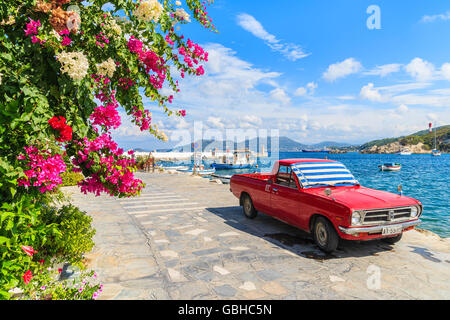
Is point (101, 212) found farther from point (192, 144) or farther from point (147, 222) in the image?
point (192, 144)

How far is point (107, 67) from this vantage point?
3348 mm

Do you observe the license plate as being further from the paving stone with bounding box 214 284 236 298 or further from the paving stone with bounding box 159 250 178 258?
the paving stone with bounding box 159 250 178 258

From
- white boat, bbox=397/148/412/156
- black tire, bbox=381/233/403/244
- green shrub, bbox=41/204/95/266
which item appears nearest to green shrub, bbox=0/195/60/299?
green shrub, bbox=41/204/95/266

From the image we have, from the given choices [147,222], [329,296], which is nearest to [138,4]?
[329,296]

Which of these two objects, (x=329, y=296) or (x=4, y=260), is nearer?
(x=4, y=260)

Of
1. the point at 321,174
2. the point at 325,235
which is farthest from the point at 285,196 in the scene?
the point at 325,235

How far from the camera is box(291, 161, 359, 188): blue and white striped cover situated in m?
6.43

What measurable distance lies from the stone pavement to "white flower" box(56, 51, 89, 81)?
2971mm

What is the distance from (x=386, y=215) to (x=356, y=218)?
2.49 ft

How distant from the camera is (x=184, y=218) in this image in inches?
336

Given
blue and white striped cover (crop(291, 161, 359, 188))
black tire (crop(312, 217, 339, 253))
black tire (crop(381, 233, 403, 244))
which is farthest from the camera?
blue and white striped cover (crop(291, 161, 359, 188))

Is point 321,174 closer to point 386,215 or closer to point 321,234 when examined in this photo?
point 321,234

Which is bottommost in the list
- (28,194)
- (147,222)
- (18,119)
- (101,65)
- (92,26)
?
(147,222)

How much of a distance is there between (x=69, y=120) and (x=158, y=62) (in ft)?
4.82
